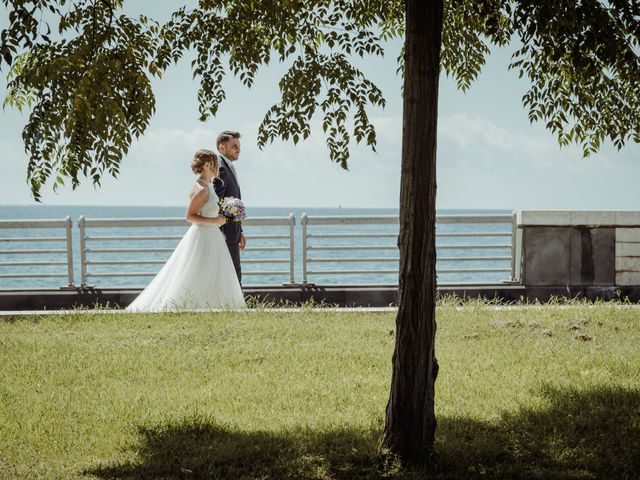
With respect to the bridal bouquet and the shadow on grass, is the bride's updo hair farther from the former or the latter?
the shadow on grass

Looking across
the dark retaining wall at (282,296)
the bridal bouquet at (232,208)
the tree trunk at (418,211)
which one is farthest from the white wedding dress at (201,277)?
the tree trunk at (418,211)

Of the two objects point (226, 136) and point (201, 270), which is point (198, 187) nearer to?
point (226, 136)

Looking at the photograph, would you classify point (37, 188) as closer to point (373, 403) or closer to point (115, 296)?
point (373, 403)

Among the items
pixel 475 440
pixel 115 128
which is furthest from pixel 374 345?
pixel 115 128

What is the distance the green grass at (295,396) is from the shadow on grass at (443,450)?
Answer: 1 cm

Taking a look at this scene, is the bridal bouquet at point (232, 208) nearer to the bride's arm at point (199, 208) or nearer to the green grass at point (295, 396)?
the bride's arm at point (199, 208)

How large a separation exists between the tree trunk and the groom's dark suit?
238 inches

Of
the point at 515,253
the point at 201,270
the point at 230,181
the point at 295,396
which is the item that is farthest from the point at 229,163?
the point at 515,253

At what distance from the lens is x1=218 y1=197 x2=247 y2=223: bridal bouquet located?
10394 mm

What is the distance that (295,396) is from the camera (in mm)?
6777

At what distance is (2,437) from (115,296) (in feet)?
23.1

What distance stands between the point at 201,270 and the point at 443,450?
19.5 feet

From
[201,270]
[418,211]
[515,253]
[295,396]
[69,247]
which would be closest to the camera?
[418,211]

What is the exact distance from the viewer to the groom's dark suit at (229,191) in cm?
1067
